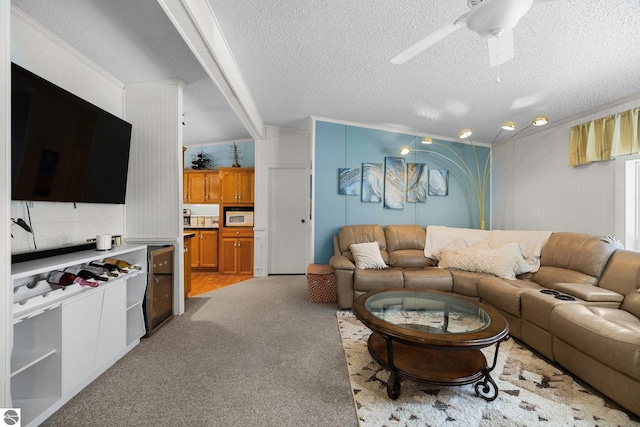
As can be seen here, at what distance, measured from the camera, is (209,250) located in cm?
523

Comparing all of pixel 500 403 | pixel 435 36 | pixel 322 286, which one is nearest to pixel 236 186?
pixel 322 286

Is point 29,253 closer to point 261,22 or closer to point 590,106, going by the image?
point 261,22

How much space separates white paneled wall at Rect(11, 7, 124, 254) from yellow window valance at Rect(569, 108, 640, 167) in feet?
16.8

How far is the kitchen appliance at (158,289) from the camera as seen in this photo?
250 cm

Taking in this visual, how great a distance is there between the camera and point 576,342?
1814mm

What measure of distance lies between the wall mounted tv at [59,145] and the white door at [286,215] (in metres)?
2.68

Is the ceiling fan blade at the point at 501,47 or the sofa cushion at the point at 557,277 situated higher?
the ceiling fan blade at the point at 501,47

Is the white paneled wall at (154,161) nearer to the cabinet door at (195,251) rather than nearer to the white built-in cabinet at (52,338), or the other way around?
the white built-in cabinet at (52,338)

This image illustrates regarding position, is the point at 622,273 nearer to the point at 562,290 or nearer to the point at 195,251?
the point at 562,290

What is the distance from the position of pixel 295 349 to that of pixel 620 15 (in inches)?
129

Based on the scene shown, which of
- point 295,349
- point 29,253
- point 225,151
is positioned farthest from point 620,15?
point 225,151

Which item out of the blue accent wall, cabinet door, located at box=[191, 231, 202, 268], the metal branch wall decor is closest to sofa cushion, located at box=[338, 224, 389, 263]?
the blue accent wall

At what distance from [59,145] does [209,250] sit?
359cm

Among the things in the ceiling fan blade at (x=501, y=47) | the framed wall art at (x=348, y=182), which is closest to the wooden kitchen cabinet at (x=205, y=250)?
the framed wall art at (x=348, y=182)
